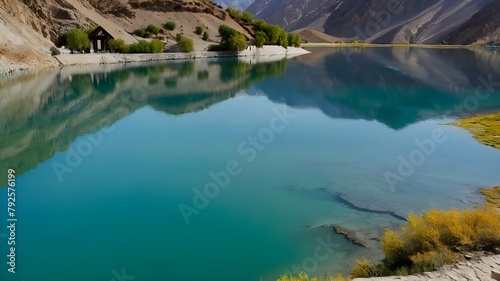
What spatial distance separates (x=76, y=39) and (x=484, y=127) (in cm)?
5436

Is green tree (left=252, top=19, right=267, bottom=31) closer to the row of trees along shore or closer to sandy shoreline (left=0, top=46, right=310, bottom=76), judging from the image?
the row of trees along shore

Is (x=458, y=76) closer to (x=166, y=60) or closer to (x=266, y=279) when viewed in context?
(x=166, y=60)

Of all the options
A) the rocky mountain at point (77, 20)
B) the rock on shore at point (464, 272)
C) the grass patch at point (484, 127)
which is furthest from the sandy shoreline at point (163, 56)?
the rock on shore at point (464, 272)

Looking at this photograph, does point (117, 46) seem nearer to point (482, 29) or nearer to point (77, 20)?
point (77, 20)

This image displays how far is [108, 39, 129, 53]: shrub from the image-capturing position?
7000 centimetres

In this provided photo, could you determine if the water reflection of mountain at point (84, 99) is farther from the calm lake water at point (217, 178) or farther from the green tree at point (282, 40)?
the green tree at point (282, 40)

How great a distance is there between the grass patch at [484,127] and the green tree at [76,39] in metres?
52.5

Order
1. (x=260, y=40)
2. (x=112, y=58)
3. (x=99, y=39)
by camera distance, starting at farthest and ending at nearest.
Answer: (x=260, y=40) < (x=99, y=39) < (x=112, y=58)

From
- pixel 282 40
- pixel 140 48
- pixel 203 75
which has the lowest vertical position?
pixel 203 75

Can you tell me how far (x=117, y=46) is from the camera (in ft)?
233

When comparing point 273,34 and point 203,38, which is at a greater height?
point 273,34

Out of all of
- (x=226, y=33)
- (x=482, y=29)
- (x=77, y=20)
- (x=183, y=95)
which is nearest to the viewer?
(x=183, y=95)

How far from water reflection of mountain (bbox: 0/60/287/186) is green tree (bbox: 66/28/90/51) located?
7.40 m

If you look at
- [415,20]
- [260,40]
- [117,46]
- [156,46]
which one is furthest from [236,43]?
[415,20]
